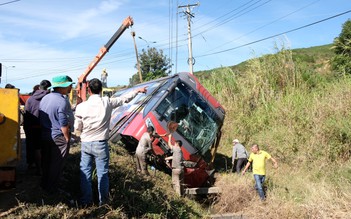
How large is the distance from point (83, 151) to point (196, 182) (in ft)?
18.9

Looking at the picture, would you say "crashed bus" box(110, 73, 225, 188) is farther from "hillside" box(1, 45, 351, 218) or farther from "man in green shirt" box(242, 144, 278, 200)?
"man in green shirt" box(242, 144, 278, 200)

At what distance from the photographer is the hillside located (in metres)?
4.93

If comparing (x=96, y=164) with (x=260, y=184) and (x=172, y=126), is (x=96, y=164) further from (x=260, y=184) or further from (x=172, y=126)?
(x=260, y=184)

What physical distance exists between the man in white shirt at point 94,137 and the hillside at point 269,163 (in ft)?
0.87

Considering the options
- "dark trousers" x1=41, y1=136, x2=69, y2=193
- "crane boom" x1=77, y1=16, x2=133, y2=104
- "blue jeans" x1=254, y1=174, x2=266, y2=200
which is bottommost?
"blue jeans" x1=254, y1=174, x2=266, y2=200

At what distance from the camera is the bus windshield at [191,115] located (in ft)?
29.8

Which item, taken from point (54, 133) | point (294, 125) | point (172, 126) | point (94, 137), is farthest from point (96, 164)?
point (294, 125)

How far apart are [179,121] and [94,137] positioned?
4942 millimetres

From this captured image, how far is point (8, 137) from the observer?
134 inches

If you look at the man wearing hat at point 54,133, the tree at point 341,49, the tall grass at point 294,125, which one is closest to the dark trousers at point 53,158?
the man wearing hat at point 54,133

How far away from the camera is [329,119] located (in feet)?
37.9

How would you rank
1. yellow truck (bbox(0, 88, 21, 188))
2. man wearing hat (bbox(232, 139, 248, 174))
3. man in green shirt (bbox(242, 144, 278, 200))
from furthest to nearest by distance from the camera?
1. man wearing hat (bbox(232, 139, 248, 174))
2. man in green shirt (bbox(242, 144, 278, 200))
3. yellow truck (bbox(0, 88, 21, 188))

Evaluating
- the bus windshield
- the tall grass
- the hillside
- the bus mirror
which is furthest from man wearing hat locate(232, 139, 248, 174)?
the bus mirror

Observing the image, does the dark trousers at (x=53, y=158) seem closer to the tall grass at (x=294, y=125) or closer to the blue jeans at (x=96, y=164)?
the blue jeans at (x=96, y=164)
